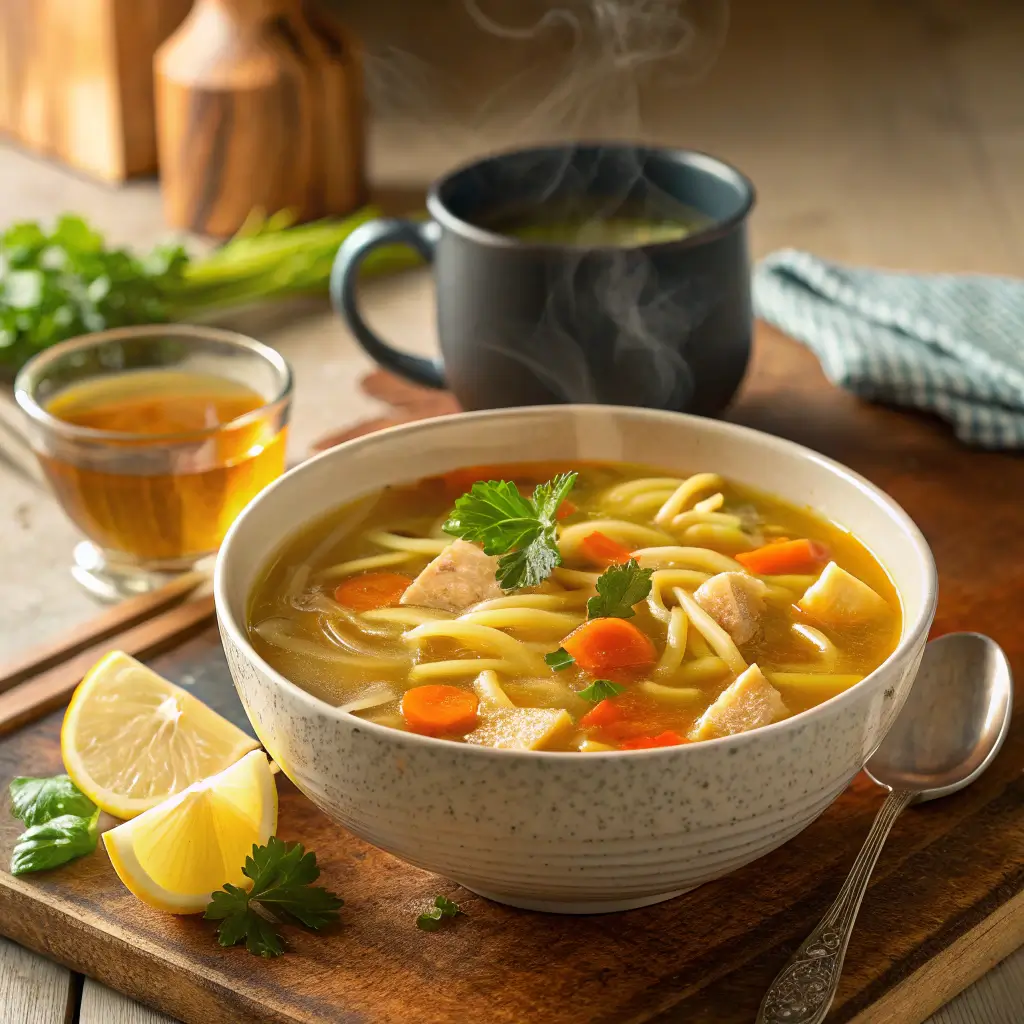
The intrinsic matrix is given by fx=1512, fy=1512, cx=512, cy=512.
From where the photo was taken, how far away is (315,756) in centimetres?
210

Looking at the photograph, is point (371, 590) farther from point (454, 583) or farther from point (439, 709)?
point (439, 709)

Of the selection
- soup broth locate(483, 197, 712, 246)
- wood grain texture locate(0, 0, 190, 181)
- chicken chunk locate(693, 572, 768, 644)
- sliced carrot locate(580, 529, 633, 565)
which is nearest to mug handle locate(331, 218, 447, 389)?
soup broth locate(483, 197, 712, 246)

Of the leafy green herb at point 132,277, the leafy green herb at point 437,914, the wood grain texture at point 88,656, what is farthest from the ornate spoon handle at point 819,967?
the leafy green herb at point 132,277

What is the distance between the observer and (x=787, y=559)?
272cm

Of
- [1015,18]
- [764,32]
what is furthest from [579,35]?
[1015,18]

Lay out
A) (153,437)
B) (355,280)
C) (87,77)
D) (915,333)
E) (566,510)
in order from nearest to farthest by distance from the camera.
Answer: (566,510), (153,437), (355,280), (915,333), (87,77)

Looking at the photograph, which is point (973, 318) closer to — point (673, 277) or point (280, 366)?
point (673, 277)

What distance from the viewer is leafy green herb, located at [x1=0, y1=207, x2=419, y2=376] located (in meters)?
4.32

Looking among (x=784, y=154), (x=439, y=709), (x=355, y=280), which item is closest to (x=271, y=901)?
(x=439, y=709)

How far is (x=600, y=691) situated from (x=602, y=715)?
5 cm

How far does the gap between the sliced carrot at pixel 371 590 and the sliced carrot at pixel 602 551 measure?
0.33 meters

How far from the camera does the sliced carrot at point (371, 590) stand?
2609 millimetres

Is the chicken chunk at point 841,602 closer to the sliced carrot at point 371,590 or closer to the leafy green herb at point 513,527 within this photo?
the leafy green herb at point 513,527

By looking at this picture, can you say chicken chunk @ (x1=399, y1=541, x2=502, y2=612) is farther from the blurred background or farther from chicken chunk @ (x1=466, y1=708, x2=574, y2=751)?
the blurred background
